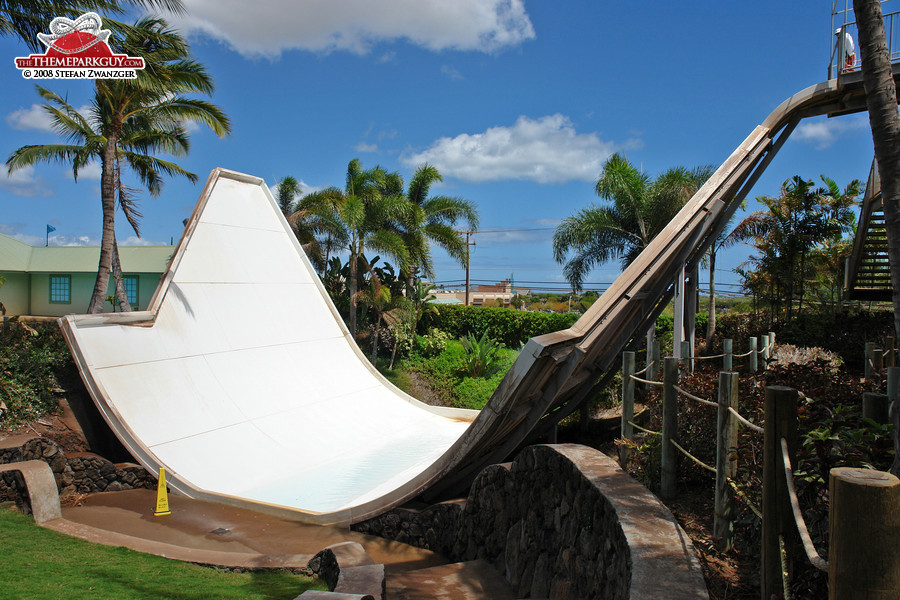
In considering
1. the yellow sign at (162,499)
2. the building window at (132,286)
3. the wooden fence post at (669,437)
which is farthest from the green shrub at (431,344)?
the wooden fence post at (669,437)

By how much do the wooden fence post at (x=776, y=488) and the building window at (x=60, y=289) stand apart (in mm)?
28104

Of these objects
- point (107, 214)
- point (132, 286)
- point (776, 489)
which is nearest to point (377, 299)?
point (107, 214)

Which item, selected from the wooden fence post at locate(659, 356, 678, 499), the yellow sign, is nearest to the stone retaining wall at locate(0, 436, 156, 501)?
the yellow sign

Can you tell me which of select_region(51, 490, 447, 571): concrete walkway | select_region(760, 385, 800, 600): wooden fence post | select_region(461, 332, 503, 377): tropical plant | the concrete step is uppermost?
select_region(760, 385, 800, 600): wooden fence post

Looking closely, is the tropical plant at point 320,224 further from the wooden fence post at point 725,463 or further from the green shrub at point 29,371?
the wooden fence post at point 725,463

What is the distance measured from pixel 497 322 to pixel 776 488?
1639cm

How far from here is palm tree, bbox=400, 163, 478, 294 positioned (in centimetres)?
1808

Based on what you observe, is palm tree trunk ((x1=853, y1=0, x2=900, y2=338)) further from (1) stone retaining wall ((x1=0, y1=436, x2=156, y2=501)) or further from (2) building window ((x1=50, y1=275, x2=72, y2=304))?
(2) building window ((x1=50, y1=275, x2=72, y2=304))

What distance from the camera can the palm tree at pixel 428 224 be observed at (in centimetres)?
1808

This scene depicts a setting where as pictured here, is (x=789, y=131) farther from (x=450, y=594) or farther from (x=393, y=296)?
(x=393, y=296)

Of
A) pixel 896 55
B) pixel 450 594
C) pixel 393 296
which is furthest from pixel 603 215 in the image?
pixel 450 594

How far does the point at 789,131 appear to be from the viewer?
710 centimetres

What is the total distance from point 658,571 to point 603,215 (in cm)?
1330

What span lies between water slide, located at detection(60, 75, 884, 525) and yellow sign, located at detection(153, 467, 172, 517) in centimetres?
39
